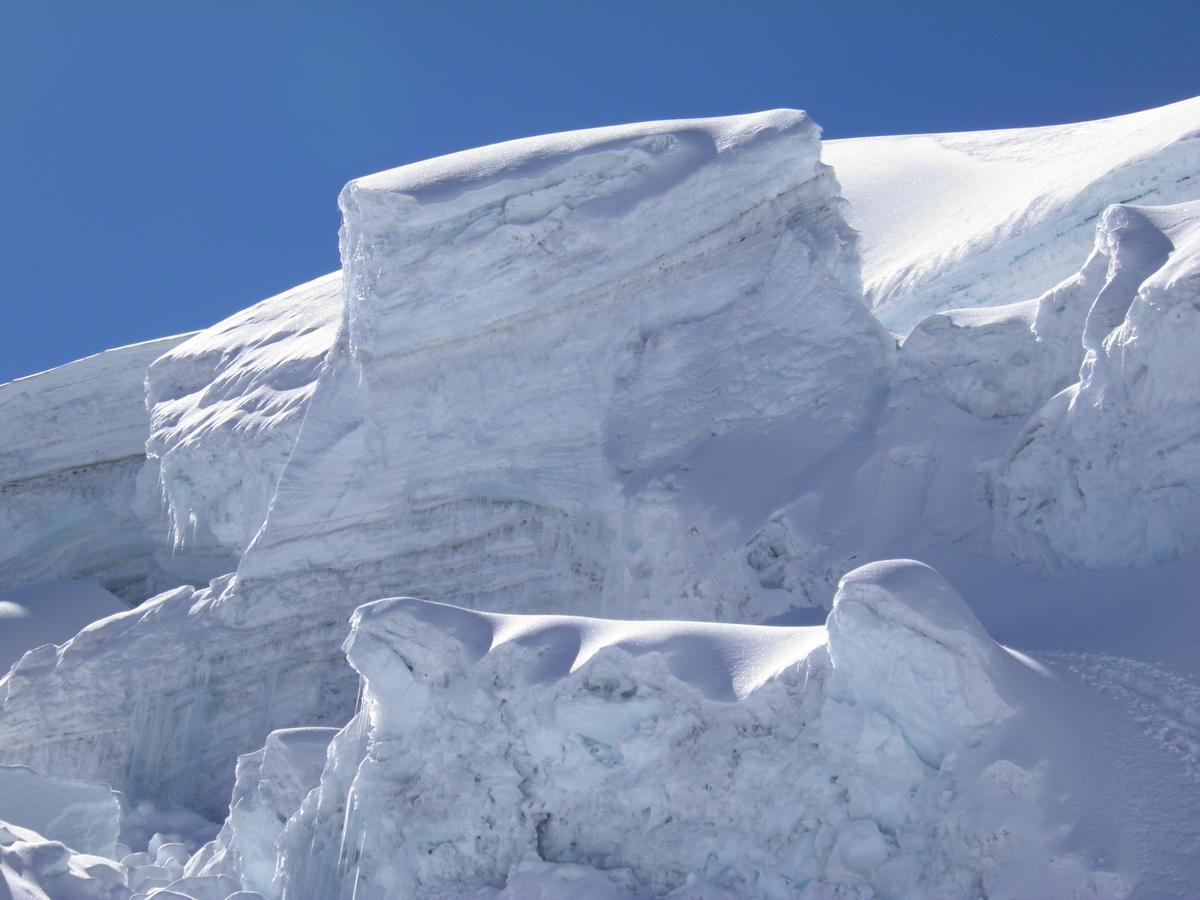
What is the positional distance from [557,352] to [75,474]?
23.3 ft

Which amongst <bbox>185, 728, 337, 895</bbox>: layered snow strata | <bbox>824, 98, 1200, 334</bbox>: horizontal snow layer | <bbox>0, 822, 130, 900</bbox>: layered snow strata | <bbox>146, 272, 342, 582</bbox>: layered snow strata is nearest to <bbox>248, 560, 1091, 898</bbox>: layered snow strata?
<bbox>185, 728, 337, 895</bbox>: layered snow strata

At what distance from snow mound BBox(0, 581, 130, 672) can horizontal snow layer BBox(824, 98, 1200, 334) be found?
8.02 m

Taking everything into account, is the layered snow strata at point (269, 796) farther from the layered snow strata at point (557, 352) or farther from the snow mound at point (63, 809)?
the layered snow strata at point (557, 352)

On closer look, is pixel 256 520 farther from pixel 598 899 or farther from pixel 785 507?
pixel 598 899

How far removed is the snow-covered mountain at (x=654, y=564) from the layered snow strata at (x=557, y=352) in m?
0.03

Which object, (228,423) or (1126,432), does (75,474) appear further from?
(1126,432)

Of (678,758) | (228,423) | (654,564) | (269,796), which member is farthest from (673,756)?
(228,423)

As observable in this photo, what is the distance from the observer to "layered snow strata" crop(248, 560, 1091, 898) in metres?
5.24

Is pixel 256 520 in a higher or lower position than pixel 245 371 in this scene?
lower

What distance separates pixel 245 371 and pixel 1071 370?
6.98m

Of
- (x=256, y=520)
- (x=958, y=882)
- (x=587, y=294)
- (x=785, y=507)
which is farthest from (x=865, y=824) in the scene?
(x=256, y=520)

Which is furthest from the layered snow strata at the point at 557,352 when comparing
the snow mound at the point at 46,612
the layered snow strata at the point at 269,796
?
the snow mound at the point at 46,612

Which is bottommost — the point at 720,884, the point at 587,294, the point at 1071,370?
the point at 720,884

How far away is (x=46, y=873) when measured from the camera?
23.0ft
